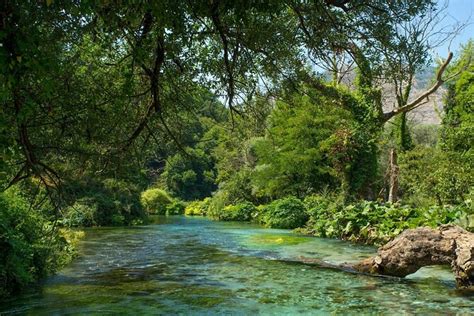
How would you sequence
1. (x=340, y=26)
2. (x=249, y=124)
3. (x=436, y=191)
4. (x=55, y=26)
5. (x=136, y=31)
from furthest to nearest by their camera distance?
(x=436, y=191)
(x=249, y=124)
(x=340, y=26)
(x=136, y=31)
(x=55, y=26)

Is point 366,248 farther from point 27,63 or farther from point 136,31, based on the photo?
point 27,63

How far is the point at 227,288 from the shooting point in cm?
917

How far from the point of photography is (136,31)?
5449mm

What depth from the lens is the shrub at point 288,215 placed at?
2442 cm

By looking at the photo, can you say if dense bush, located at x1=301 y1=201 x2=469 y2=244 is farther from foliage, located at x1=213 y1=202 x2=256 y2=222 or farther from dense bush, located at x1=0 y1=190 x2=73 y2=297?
foliage, located at x1=213 y1=202 x2=256 y2=222

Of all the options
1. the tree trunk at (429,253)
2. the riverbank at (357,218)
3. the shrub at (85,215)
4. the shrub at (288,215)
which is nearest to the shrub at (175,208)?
the riverbank at (357,218)

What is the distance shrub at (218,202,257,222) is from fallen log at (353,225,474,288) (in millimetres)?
23240

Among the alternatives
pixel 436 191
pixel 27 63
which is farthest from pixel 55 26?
pixel 436 191

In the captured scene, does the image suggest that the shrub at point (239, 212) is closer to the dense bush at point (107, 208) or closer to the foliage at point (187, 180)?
the dense bush at point (107, 208)

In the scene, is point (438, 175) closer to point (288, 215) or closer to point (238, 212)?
point (288, 215)

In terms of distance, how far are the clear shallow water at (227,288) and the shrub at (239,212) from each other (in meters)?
19.1

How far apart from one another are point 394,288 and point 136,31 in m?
6.66

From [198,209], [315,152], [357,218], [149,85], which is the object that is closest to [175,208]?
[198,209]

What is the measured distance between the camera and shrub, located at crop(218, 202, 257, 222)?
33594 millimetres
